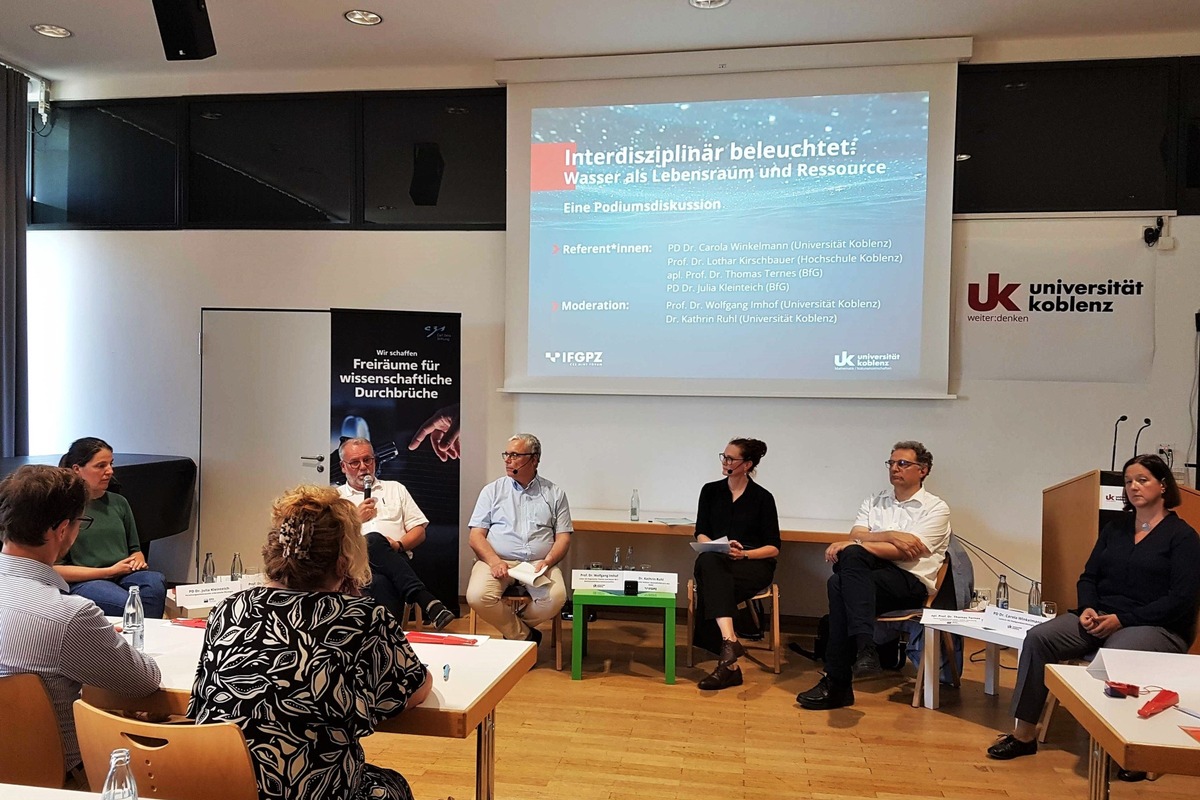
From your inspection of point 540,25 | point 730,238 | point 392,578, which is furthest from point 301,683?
point 540,25

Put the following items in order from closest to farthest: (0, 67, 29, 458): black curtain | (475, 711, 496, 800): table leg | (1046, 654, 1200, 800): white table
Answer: (1046, 654, 1200, 800): white table → (475, 711, 496, 800): table leg → (0, 67, 29, 458): black curtain

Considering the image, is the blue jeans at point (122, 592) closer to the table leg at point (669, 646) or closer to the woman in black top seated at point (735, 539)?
the table leg at point (669, 646)

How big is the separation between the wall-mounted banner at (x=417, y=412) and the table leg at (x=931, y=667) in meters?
2.56

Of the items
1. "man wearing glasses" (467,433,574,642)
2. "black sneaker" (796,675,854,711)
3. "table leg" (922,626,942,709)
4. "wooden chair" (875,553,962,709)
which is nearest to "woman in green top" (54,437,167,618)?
"man wearing glasses" (467,433,574,642)

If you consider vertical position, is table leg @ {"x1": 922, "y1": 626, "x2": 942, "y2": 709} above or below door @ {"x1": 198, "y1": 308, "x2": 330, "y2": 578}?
below

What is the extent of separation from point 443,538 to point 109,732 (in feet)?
10.8

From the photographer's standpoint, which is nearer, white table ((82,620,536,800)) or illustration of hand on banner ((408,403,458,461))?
white table ((82,620,536,800))

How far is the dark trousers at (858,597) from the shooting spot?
3.88 metres

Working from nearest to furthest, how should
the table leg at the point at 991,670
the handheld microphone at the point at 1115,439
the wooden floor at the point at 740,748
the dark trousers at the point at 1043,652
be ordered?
the wooden floor at the point at 740,748 < the dark trousers at the point at 1043,652 < the table leg at the point at 991,670 < the handheld microphone at the point at 1115,439

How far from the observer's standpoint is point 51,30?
5.04 m

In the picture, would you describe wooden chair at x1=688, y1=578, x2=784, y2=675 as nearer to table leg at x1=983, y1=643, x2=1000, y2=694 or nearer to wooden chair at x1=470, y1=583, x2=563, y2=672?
wooden chair at x1=470, y1=583, x2=563, y2=672

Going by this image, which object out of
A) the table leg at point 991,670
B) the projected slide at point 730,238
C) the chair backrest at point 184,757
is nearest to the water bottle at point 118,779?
the chair backrest at point 184,757

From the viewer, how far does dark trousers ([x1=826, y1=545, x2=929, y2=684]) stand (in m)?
3.88

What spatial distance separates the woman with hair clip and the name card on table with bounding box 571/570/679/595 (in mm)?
2411
